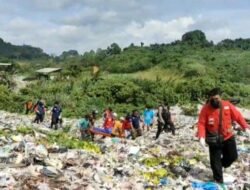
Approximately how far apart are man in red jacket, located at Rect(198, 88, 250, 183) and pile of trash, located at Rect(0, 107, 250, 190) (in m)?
0.38

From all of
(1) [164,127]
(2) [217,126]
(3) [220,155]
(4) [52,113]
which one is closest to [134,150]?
(3) [220,155]

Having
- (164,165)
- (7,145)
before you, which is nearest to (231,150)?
(164,165)

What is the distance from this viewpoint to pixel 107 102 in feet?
140

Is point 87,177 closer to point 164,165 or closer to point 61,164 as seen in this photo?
point 61,164

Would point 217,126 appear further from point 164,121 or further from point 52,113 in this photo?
point 52,113

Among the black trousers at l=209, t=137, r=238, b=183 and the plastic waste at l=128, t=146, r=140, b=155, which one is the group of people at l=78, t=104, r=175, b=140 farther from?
the black trousers at l=209, t=137, r=238, b=183

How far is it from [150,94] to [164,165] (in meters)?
32.2

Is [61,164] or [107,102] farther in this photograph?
[107,102]

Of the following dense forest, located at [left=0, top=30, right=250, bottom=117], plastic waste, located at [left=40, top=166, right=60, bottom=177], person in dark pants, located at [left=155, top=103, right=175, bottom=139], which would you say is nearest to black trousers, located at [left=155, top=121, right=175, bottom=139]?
person in dark pants, located at [left=155, top=103, right=175, bottom=139]

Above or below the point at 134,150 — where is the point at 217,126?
above

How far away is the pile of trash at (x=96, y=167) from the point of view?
332 inches

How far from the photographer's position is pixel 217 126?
9227 millimetres

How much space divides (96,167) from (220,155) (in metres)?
2.10

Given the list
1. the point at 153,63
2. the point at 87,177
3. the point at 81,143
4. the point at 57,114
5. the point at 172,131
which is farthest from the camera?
the point at 153,63
